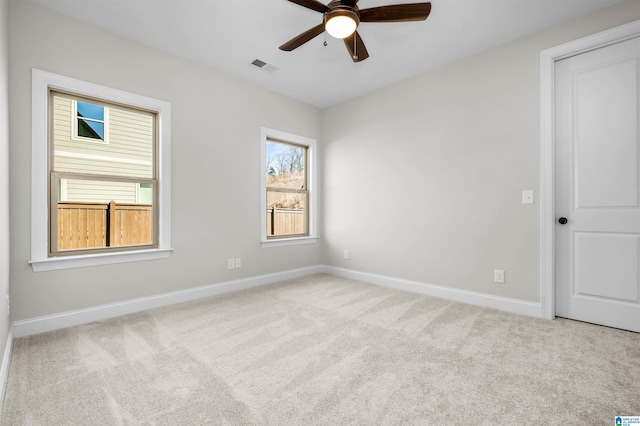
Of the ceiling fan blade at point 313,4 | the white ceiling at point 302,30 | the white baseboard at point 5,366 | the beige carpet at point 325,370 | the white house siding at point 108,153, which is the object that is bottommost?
the beige carpet at point 325,370

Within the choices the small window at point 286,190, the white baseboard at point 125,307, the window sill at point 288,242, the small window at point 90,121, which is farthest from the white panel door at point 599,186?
the small window at point 90,121

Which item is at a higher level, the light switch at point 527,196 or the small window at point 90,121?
the small window at point 90,121

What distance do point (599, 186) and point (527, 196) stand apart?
0.52m

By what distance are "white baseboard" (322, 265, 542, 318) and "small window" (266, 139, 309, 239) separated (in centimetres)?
109

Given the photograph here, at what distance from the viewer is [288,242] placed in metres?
4.40

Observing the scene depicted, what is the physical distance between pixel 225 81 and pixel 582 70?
12.2 feet

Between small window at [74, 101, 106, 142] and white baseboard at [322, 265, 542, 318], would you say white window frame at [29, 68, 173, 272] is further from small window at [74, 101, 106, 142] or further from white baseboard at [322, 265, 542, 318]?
white baseboard at [322, 265, 542, 318]

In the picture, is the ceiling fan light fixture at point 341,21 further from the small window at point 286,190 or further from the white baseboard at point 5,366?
the white baseboard at point 5,366

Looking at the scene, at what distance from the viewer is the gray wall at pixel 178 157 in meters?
2.38

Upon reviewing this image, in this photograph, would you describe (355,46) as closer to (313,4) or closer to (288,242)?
(313,4)

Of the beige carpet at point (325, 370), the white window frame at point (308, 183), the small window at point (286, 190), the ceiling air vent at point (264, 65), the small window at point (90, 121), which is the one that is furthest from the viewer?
the small window at point (286, 190)

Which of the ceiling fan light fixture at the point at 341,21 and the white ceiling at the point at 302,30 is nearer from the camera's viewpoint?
the ceiling fan light fixture at the point at 341,21

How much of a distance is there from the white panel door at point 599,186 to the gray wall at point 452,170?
0.21 m

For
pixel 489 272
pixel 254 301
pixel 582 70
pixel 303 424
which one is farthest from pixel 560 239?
pixel 254 301
